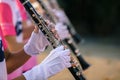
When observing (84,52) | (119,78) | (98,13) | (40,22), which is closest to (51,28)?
(40,22)

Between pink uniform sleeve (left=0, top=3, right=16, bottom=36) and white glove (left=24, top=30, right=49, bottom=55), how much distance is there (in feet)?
1.51

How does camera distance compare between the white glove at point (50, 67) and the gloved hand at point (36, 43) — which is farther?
the gloved hand at point (36, 43)

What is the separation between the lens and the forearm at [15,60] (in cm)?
293

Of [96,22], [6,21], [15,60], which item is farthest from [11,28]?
[96,22]

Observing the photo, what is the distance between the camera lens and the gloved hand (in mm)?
2859

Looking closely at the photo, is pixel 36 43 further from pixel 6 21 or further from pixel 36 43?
pixel 6 21

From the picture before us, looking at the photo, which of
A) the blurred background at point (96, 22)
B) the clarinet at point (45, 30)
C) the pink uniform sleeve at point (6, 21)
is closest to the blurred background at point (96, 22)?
the blurred background at point (96, 22)

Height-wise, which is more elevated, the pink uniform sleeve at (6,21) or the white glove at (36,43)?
the pink uniform sleeve at (6,21)

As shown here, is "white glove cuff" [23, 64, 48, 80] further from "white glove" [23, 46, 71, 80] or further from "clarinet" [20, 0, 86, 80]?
"clarinet" [20, 0, 86, 80]

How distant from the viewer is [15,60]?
2.95 meters

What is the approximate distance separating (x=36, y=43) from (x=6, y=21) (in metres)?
0.60

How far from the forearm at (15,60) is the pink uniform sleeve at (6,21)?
1.44 ft

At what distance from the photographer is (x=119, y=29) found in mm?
9430

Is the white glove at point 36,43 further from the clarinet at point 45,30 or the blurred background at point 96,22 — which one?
the blurred background at point 96,22
